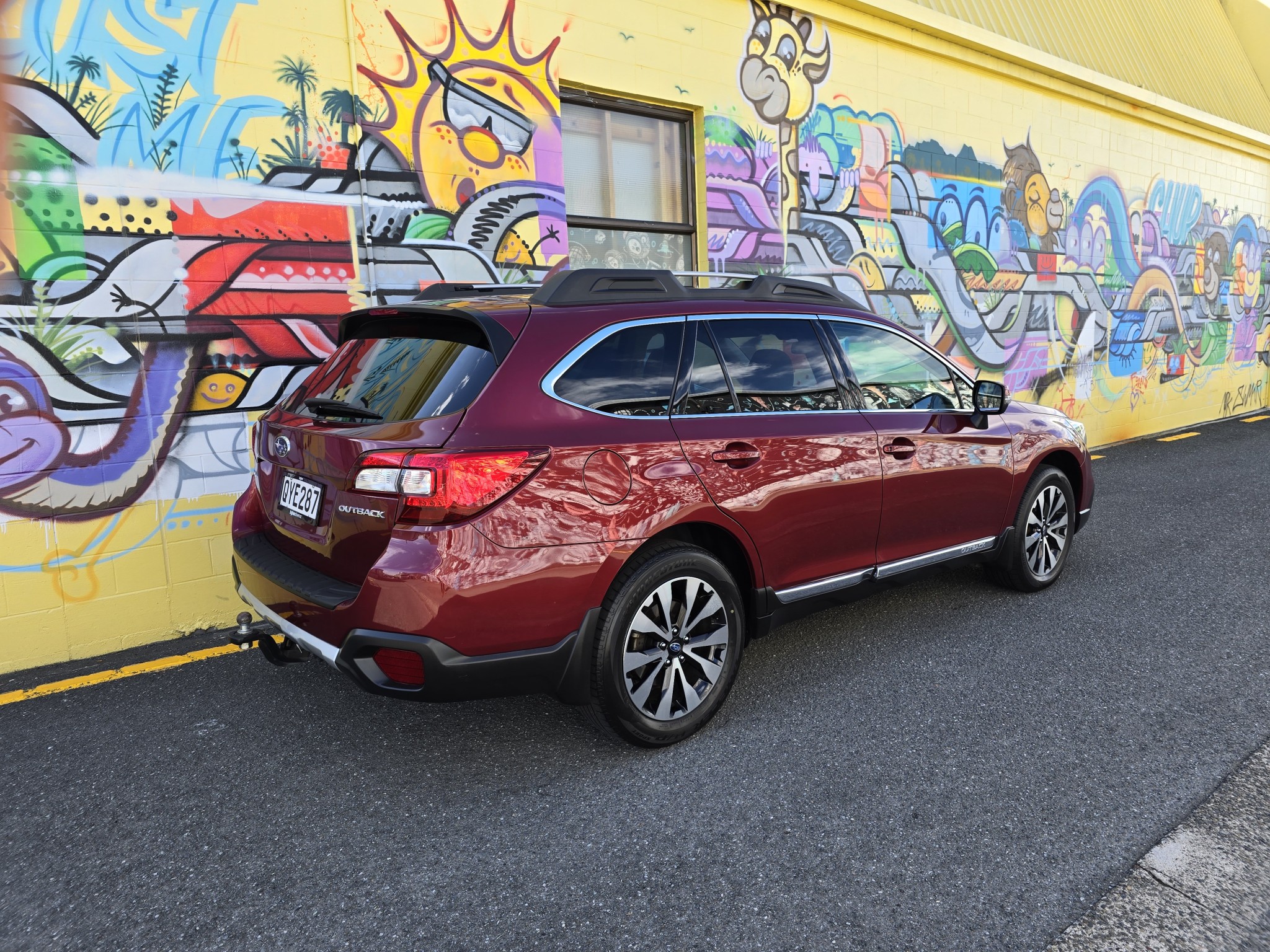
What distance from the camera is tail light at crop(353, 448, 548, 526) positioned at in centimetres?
A: 258

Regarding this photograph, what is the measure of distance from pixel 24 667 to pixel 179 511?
42.1 inches

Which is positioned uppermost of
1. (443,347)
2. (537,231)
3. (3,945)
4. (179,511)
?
(537,231)

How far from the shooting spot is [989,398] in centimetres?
429

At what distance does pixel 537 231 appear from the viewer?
5.99 meters

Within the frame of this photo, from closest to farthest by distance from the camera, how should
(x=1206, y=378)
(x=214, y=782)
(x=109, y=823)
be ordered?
(x=109, y=823)
(x=214, y=782)
(x=1206, y=378)

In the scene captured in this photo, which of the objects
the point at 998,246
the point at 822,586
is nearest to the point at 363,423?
the point at 822,586

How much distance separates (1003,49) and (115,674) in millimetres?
10064

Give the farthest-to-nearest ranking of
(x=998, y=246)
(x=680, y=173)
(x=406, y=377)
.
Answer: (x=998, y=246) → (x=680, y=173) → (x=406, y=377)

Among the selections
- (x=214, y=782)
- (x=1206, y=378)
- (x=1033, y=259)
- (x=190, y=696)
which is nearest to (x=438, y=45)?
(x=190, y=696)

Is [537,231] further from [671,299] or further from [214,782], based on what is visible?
[214,782]

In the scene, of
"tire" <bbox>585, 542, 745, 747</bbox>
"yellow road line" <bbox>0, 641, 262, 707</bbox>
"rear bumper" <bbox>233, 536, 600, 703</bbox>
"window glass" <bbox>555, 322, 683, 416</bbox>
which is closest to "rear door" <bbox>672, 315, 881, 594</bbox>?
"window glass" <bbox>555, 322, 683, 416</bbox>

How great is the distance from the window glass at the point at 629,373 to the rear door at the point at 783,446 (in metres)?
0.11

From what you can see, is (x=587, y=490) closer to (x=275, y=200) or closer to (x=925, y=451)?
(x=925, y=451)

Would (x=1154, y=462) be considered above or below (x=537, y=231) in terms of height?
below
